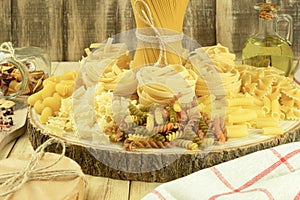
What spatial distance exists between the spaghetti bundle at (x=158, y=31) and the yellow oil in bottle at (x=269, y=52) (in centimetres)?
38

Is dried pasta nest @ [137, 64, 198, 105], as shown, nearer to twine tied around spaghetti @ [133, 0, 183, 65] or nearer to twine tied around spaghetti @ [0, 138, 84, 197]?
twine tied around spaghetti @ [133, 0, 183, 65]

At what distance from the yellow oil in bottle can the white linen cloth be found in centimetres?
58

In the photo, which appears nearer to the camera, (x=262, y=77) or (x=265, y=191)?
(x=265, y=191)

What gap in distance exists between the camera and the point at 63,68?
1.87m

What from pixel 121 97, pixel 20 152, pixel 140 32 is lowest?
pixel 20 152

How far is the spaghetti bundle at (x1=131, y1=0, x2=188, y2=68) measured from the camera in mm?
1257

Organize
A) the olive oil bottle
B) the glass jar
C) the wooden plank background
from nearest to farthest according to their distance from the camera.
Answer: the glass jar < the olive oil bottle < the wooden plank background

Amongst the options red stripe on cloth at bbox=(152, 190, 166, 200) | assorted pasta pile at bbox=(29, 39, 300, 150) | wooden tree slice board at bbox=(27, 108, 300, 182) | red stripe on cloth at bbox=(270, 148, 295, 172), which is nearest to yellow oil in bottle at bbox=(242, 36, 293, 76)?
assorted pasta pile at bbox=(29, 39, 300, 150)

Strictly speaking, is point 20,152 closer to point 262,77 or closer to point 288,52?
point 262,77

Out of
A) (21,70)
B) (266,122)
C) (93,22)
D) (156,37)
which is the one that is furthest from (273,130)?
(93,22)

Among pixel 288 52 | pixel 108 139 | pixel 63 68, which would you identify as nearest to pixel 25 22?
pixel 63 68

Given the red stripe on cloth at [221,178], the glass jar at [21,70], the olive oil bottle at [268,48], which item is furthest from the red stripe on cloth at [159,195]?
the olive oil bottle at [268,48]

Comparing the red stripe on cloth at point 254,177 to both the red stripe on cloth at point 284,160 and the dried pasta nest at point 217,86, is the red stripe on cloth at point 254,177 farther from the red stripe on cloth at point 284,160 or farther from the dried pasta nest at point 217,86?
the dried pasta nest at point 217,86

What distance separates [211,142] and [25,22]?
1031mm
